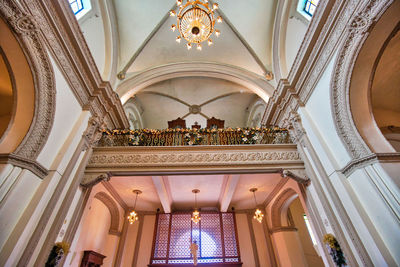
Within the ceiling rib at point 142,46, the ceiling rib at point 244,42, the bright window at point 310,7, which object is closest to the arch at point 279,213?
the ceiling rib at point 244,42

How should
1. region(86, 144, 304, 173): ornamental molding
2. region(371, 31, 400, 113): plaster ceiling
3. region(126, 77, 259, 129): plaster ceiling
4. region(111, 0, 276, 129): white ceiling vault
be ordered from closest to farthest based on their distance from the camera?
1. region(371, 31, 400, 113): plaster ceiling
2. region(86, 144, 304, 173): ornamental molding
3. region(111, 0, 276, 129): white ceiling vault
4. region(126, 77, 259, 129): plaster ceiling

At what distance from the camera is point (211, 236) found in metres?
8.79

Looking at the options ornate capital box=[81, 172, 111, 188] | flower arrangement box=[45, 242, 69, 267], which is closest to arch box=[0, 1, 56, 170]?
ornate capital box=[81, 172, 111, 188]

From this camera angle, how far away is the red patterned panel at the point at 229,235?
8430 mm

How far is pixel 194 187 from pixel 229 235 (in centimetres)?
308

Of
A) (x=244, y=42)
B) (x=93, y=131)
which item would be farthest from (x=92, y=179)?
(x=244, y=42)

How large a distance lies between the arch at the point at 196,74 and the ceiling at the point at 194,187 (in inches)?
143

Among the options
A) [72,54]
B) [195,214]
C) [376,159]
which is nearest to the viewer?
[376,159]

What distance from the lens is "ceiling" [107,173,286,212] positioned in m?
6.98

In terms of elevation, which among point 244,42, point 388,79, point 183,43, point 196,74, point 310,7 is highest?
point 183,43

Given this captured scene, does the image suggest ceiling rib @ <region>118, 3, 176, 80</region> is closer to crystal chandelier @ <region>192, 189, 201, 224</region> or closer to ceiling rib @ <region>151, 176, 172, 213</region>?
ceiling rib @ <region>151, 176, 172, 213</region>

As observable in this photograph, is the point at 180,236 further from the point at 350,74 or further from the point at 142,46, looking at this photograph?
the point at 142,46

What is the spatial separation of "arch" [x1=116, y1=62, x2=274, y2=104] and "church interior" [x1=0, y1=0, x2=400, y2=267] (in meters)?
0.07

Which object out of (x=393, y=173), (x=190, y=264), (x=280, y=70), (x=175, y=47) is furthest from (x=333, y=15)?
(x=190, y=264)
